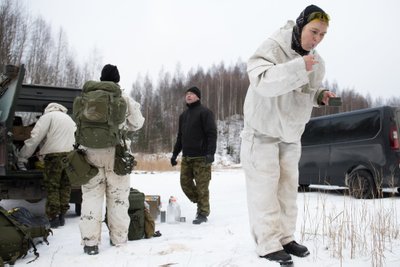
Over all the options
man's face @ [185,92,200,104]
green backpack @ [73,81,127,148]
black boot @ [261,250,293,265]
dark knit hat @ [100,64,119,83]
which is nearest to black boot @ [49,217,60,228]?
green backpack @ [73,81,127,148]

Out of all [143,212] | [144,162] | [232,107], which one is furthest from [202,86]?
[143,212]

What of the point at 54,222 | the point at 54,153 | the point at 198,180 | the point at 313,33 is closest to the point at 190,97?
the point at 198,180

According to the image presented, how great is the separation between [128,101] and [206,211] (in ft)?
7.12

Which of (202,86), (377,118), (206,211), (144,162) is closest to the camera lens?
(206,211)

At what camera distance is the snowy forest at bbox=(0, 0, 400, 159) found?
25.4 metres

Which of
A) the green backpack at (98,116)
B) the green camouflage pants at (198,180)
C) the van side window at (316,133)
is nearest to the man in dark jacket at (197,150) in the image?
the green camouflage pants at (198,180)

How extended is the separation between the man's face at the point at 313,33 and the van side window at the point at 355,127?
Answer: 16.0ft

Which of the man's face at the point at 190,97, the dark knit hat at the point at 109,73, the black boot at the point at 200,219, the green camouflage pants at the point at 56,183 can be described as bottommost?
the black boot at the point at 200,219

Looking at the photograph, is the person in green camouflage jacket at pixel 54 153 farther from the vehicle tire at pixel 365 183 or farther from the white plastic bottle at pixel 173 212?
the vehicle tire at pixel 365 183

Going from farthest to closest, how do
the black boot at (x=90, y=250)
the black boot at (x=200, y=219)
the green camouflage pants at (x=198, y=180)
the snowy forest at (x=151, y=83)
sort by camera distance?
the snowy forest at (x=151, y=83), the green camouflage pants at (x=198, y=180), the black boot at (x=200, y=219), the black boot at (x=90, y=250)

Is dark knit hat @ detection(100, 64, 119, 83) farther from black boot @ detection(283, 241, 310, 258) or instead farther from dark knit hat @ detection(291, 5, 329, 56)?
black boot @ detection(283, 241, 310, 258)

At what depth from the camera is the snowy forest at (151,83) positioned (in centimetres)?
2538

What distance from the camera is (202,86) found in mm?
48625

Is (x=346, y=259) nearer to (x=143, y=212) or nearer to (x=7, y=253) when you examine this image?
(x=143, y=212)
